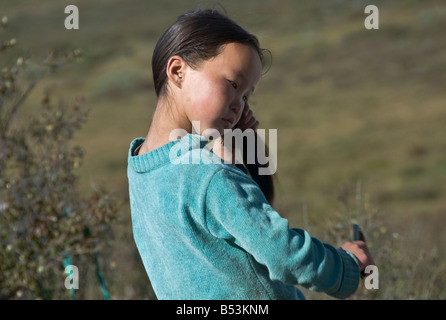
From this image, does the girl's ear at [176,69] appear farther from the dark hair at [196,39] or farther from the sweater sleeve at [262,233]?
the sweater sleeve at [262,233]

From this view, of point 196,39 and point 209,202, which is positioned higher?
point 196,39

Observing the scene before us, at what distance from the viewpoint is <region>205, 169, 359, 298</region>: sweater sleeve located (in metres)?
1.63

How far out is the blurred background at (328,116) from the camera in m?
4.23

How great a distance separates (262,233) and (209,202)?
0.14 meters

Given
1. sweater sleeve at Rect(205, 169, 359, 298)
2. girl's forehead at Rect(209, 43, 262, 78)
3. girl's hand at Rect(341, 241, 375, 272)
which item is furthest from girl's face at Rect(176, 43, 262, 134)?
girl's hand at Rect(341, 241, 375, 272)

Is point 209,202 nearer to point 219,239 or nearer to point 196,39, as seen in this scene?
point 219,239

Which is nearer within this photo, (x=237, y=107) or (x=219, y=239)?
(x=219, y=239)

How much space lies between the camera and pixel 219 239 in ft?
5.63

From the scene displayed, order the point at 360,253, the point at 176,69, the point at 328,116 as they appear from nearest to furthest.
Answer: the point at 360,253
the point at 176,69
the point at 328,116

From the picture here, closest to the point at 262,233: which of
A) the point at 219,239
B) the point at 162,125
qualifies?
the point at 219,239

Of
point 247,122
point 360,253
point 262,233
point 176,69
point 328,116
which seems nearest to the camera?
point 262,233

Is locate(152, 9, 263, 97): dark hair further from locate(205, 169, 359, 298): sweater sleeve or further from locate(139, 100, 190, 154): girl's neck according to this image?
locate(205, 169, 359, 298): sweater sleeve
